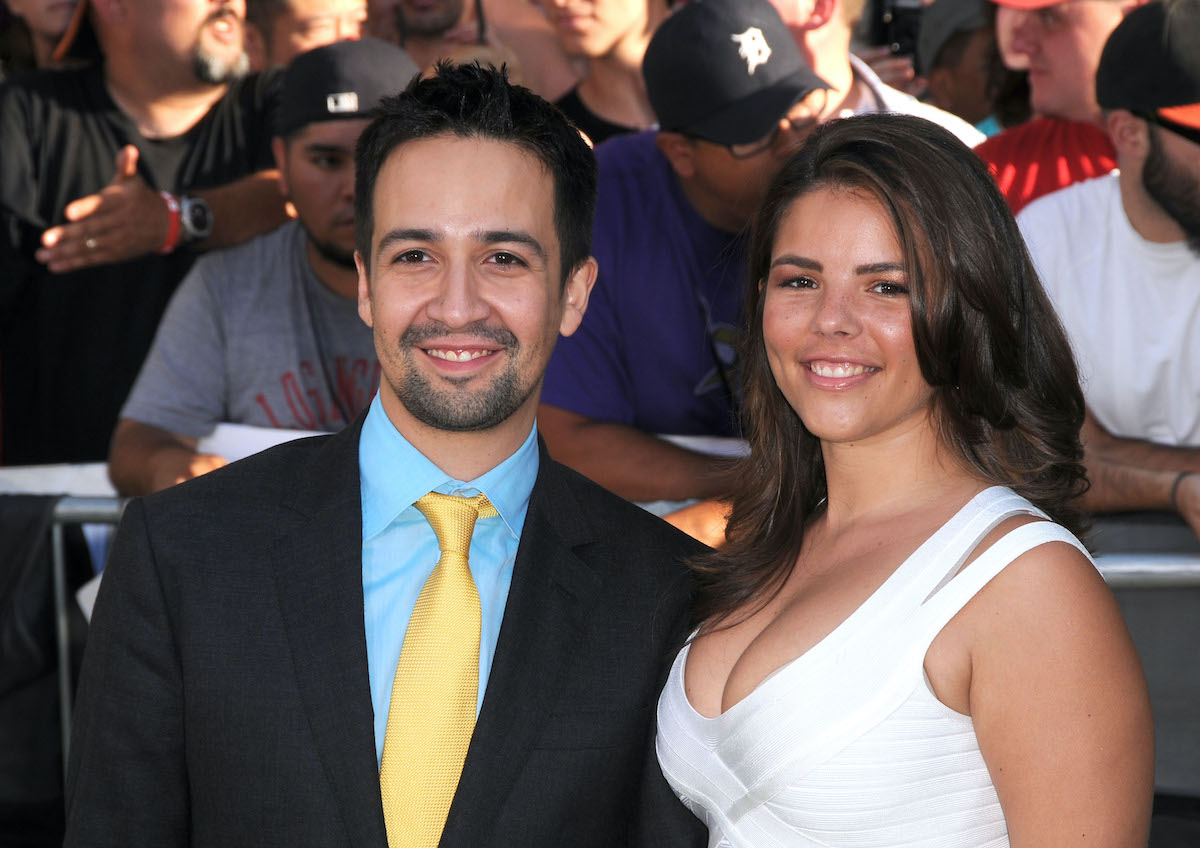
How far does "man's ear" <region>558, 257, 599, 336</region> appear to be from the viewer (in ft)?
7.04

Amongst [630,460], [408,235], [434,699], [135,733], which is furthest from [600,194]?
[135,733]

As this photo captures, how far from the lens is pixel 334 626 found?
181cm

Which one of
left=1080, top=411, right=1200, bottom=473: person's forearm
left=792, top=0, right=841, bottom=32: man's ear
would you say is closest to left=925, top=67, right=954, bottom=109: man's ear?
left=792, top=0, right=841, bottom=32: man's ear

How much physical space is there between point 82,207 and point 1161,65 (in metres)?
3.09

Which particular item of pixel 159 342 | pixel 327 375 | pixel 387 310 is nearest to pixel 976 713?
pixel 387 310

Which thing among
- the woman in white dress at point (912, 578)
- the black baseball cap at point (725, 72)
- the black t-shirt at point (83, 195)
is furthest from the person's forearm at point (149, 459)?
the woman in white dress at point (912, 578)

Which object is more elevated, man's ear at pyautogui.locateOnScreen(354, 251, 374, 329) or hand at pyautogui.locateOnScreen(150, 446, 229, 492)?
man's ear at pyautogui.locateOnScreen(354, 251, 374, 329)

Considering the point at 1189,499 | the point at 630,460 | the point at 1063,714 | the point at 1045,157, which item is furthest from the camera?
the point at 1045,157

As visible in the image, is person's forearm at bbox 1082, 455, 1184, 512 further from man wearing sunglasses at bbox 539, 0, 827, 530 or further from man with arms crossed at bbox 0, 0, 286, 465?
man with arms crossed at bbox 0, 0, 286, 465

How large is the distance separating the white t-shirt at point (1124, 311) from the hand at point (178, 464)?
7.51 ft

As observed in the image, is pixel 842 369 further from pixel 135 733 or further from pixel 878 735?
pixel 135 733

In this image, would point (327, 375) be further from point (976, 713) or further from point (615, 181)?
point (976, 713)

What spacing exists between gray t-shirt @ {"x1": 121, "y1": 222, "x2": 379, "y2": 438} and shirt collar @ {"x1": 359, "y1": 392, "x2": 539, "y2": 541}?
1764mm

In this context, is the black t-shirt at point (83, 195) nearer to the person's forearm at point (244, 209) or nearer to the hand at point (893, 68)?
the person's forearm at point (244, 209)
